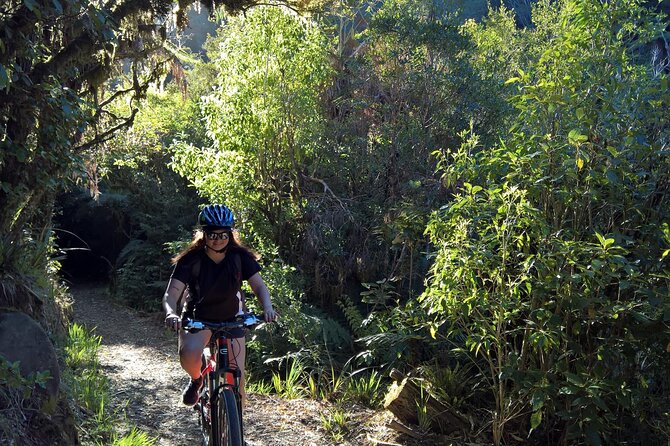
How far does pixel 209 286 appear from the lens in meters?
4.83

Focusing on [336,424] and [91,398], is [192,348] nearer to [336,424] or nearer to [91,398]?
[91,398]

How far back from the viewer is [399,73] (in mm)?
12734

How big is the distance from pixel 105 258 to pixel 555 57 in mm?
12991

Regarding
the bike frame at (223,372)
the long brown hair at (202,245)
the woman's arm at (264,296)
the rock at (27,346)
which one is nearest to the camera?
the bike frame at (223,372)

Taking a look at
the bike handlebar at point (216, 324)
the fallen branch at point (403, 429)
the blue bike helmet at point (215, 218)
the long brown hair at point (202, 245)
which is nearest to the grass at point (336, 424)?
the fallen branch at point (403, 429)

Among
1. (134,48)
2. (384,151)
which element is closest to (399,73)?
(384,151)

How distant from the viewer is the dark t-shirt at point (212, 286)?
190 inches

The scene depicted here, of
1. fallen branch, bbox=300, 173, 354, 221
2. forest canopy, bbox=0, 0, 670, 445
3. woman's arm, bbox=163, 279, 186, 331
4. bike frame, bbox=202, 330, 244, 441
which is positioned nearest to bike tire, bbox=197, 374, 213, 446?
bike frame, bbox=202, 330, 244, 441

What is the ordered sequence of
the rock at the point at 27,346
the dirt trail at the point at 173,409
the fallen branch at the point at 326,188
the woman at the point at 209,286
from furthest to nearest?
the fallen branch at the point at 326,188
the dirt trail at the point at 173,409
the rock at the point at 27,346
the woman at the point at 209,286

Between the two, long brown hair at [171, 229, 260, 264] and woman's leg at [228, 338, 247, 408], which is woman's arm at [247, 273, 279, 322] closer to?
long brown hair at [171, 229, 260, 264]

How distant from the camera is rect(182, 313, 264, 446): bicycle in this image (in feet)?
14.4

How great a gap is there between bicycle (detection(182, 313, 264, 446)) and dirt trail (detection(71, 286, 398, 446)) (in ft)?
6.17

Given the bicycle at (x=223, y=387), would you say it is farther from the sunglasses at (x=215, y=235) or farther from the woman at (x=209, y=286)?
the sunglasses at (x=215, y=235)

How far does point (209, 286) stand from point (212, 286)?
0.02 meters
